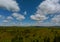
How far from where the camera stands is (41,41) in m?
45.5

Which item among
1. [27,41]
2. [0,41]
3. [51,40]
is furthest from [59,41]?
[0,41]

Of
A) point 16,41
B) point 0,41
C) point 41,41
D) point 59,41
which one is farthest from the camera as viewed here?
point 0,41

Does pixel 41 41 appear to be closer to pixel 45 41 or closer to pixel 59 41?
pixel 45 41

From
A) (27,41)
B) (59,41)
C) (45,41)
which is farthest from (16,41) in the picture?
(59,41)

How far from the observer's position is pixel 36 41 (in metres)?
45.7

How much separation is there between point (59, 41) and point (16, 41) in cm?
1386

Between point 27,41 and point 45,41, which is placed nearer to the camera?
point 45,41

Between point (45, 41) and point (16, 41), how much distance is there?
32.3 feet

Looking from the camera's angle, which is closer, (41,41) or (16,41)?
(16,41)

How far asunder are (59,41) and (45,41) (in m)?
7.01

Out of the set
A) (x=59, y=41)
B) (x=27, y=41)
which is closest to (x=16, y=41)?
(x=27, y=41)

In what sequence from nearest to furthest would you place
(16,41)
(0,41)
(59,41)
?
(59,41) → (16,41) → (0,41)

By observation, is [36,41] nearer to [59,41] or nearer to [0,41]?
[59,41]

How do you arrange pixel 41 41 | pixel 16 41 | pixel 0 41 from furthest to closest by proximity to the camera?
pixel 0 41, pixel 41 41, pixel 16 41
